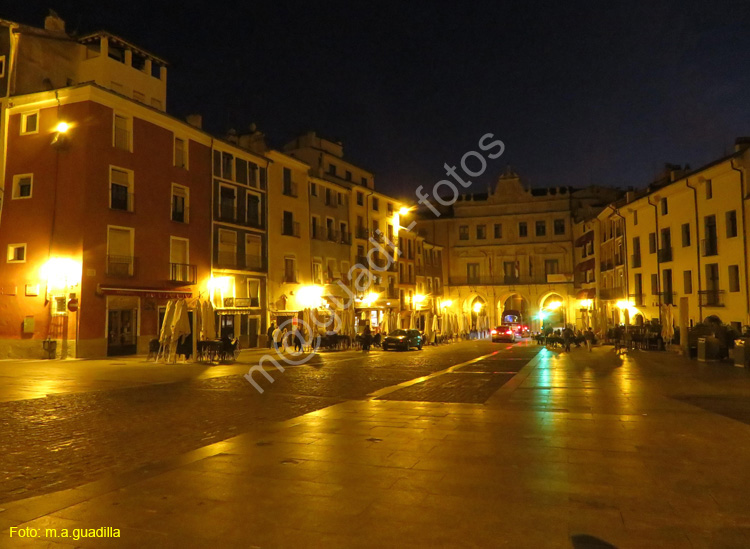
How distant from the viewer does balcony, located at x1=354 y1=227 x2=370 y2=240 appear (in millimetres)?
50469

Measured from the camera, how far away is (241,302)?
36219mm

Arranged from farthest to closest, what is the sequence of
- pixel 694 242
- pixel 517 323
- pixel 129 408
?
pixel 517 323 < pixel 694 242 < pixel 129 408

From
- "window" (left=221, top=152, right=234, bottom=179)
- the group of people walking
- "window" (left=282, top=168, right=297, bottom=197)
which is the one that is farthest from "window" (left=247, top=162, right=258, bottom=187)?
the group of people walking

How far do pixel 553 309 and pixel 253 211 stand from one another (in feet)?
139

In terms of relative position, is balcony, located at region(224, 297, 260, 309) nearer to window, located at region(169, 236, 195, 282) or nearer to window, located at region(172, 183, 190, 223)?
window, located at region(169, 236, 195, 282)

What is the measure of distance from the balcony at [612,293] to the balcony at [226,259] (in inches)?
1137

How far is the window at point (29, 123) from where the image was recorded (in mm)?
28281

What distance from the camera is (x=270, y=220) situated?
39.6 meters

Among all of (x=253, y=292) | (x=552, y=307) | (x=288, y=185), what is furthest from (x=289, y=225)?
(x=552, y=307)

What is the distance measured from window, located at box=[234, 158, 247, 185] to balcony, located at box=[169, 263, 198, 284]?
23.8ft

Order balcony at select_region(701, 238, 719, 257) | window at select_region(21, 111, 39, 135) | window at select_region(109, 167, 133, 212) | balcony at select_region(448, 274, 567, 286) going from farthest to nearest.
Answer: balcony at select_region(448, 274, 567, 286) → balcony at select_region(701, 238, 719, 257) → window at select_region(109, 167, 133, 212) → window at select_region(21, 111, 39, 135)

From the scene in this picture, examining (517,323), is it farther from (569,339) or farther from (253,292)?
(253,292)

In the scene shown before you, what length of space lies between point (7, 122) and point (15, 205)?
14.1 ft

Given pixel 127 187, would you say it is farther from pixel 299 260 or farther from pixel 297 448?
pixel 297 448
